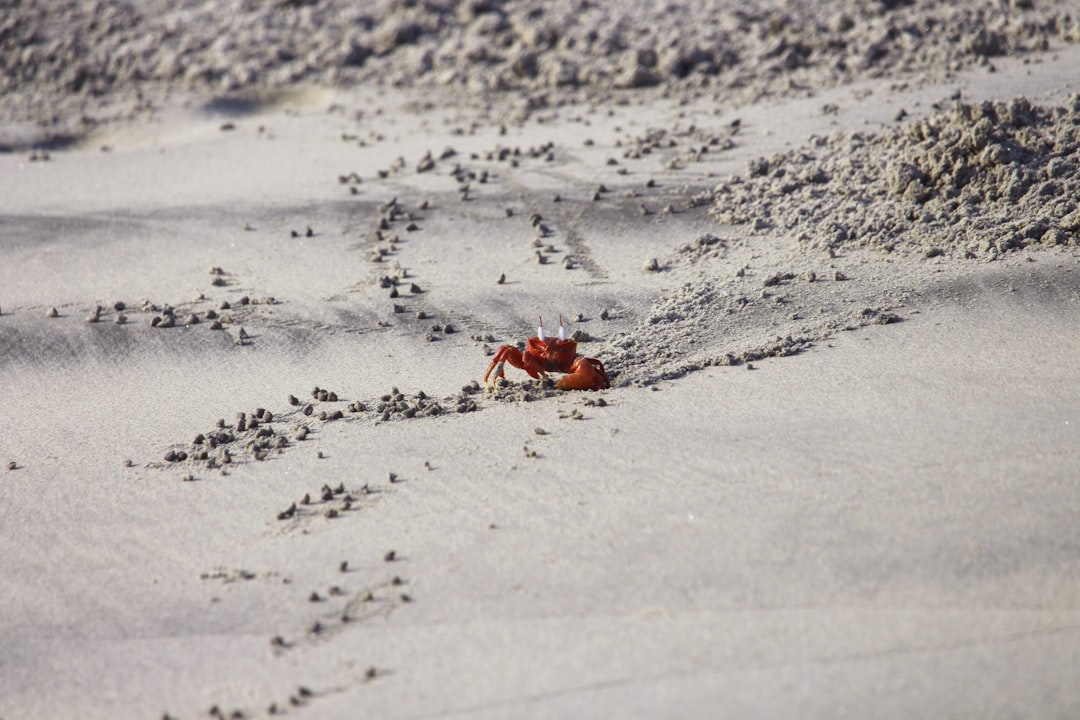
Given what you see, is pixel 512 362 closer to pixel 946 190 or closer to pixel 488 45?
pixel 946 190

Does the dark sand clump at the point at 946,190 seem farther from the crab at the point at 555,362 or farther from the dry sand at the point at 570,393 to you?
the crab at the point at 555,362

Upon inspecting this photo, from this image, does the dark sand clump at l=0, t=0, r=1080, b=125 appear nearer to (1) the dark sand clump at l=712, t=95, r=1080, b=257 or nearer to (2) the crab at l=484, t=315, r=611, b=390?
(1) the dark sand clump at l=712, t=95, r=1080, b=257

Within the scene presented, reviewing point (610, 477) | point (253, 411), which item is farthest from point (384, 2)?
point (610, 477)

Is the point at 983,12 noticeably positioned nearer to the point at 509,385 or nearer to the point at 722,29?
the point at 722,29

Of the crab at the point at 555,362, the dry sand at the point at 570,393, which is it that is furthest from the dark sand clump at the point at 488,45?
the crab at the point at 555,362

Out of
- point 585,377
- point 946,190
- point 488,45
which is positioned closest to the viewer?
point 585,377

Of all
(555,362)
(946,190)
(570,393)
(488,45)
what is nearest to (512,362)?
(555,362)
